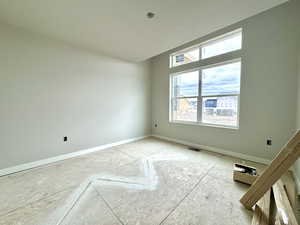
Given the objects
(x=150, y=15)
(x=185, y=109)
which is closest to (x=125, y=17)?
(x=150, y=15)

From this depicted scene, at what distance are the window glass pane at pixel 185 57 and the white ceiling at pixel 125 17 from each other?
1.06 metres

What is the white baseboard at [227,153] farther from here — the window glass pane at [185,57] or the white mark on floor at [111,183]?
the window glass pane at [185,57]

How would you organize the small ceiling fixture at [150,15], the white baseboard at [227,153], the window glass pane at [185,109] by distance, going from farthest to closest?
the window glass pane at [185,109] < the white baseboard at [227,153] < the small ceiling fixture at [150,15]

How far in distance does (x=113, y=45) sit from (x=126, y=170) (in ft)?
8.91

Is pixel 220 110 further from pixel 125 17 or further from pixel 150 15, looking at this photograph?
pixel 125 17

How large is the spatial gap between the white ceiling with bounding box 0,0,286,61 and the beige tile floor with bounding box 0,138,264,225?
2.58 metres

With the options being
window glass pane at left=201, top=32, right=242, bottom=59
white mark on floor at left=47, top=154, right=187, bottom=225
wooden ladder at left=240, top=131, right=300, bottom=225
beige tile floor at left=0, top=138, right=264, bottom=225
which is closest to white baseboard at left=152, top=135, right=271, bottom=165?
beige tile floor at left=0, top=138, right=264, bottom=225

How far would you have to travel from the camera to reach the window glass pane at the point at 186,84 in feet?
12.3

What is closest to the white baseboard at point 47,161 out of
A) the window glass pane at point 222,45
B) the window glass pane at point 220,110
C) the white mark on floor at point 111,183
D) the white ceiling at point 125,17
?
the white mark on floor at point 111,183

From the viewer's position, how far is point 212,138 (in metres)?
3.33

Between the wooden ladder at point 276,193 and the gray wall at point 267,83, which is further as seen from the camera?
the gray wall at point 267,83

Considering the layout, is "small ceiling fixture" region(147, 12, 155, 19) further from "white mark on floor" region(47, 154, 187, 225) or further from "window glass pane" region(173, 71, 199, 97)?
"white mark on floor" region(47, 154, 187, 225)

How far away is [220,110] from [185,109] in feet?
3.35

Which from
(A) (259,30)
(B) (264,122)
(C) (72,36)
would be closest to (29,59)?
(C) (72,36)
